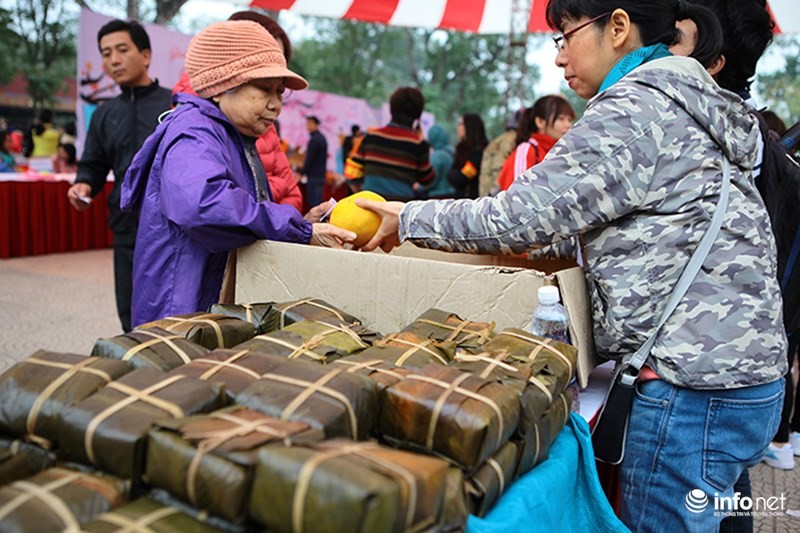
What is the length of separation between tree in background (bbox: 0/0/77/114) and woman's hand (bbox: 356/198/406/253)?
2058 centimetres

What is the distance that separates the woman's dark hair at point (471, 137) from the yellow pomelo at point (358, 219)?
16.4 ft

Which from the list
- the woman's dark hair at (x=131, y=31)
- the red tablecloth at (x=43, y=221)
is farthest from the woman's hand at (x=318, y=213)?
the red tablecloth at (x=43, y=221)

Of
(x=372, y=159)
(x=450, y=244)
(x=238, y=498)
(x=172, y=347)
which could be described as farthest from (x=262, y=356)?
→ (x=372, y=159)

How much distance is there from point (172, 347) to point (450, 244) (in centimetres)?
66

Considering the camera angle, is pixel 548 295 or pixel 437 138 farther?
pixel 437 138

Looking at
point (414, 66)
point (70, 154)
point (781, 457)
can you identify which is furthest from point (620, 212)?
point (414, 66)

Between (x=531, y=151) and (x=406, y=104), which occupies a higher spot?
(x=406, y=104)

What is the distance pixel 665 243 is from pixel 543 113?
3270mm

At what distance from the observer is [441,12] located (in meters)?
6.69

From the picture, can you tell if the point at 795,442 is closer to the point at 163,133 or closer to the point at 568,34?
the point at 568,34

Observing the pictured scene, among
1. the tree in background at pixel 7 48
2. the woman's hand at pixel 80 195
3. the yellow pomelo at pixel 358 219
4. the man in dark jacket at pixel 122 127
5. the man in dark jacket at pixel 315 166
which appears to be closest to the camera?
the yellow pomelo at pixel 358 219

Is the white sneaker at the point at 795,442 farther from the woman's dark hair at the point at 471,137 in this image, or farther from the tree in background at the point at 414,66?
the tree in background at the point at 414,66

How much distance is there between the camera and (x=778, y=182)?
211cm

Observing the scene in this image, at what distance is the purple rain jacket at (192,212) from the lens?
1.68 m
